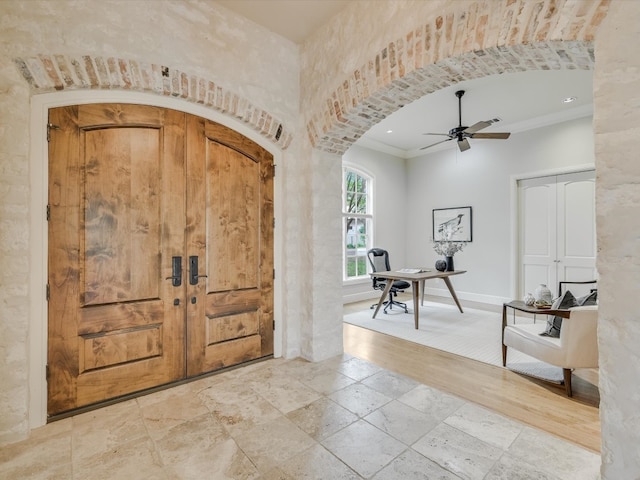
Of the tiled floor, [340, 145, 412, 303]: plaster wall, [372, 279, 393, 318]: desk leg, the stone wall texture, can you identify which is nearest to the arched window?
[340, 145, 412, 303]: plaster wall

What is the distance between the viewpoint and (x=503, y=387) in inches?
104

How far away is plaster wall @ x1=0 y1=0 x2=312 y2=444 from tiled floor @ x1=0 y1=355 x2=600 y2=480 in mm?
529

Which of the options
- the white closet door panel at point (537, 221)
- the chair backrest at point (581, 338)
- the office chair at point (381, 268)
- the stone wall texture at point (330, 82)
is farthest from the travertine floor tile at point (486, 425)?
the white closet door panel at point (537, 221)

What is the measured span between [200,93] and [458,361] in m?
3.60

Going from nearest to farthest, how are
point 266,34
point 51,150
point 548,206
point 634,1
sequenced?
point 634,1 → point 51,150 → point 266,34 → point 548,206

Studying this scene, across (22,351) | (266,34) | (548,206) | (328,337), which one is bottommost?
(328,337)

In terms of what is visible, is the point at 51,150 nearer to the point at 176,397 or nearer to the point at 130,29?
the point at 130,29

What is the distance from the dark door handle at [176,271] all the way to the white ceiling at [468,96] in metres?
2.31

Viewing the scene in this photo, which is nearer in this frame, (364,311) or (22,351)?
(22,351)

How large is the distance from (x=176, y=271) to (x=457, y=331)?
12.0ft

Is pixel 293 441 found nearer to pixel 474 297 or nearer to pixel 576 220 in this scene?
pixel 474 297

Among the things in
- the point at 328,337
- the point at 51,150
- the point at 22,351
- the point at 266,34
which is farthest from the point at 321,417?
the point at 266,34

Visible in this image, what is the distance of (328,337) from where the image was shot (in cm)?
323

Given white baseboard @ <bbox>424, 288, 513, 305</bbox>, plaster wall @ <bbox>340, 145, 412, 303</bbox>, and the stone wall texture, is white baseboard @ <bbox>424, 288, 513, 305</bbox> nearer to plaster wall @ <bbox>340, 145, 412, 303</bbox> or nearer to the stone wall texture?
plaster wall @ <bbox>340, 145, 412, 303</bbox>
